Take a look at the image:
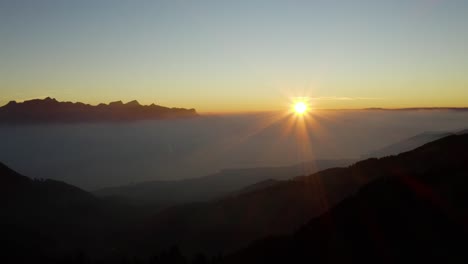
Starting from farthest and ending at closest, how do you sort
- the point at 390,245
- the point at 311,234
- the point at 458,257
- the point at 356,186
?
the point at 356,186 < the point at 311,234 < the point at 390,245 < the point at 458,257

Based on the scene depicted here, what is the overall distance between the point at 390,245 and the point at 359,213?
16.2 metres

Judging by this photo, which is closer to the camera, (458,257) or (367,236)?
(458,257)

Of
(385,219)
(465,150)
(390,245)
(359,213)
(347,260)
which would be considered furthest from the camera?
(465,150)

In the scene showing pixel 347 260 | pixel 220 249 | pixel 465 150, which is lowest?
pixel 220 249

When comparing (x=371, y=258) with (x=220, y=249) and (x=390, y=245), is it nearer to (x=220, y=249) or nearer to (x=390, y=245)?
(x=390, y=245)

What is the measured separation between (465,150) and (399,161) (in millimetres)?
40673

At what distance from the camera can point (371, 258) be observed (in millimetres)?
52875

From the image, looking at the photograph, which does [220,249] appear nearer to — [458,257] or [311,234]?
[311,234]

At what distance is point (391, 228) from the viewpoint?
2237 inches

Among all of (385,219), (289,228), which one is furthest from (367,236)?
(289,228)

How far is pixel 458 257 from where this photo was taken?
43.1 m

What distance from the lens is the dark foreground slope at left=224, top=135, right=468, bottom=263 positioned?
48.5 meters

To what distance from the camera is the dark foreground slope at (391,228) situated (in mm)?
48513

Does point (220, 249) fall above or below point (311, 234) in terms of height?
below
